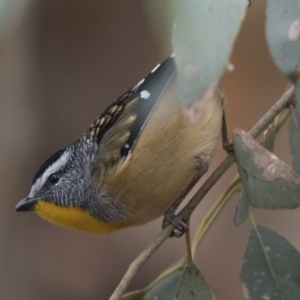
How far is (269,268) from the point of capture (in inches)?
54.3

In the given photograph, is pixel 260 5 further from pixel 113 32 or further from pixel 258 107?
pixel 113 32

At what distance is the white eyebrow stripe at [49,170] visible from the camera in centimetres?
196

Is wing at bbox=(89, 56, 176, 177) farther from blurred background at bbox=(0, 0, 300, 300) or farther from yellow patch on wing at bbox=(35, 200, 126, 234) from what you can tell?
blurred background at bbox=(0, 0, 300, 300)

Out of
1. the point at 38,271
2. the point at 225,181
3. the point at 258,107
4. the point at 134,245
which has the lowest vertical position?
the point at 38,271

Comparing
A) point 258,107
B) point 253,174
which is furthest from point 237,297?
point 253,174

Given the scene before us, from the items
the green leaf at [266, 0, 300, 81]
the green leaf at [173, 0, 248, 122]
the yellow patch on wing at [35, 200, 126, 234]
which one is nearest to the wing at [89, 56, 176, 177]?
the yellow patch on wing at [35, 200, 126, 234]

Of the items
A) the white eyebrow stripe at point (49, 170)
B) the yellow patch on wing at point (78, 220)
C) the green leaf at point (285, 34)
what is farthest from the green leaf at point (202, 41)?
the white eyebrow stripe at point (49, 170)

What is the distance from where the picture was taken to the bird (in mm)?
1587

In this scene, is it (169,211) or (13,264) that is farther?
(13,264)

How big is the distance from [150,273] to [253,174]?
103 inches

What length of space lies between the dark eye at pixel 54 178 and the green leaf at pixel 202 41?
1207 millimetres

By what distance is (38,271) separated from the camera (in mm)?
3773

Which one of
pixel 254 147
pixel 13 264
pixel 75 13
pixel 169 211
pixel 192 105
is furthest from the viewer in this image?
pixel 75 13

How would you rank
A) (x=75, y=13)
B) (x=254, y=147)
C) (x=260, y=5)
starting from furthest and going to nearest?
(x=75, y=13) → (x=260, y=5) → (x=254, y=147)
